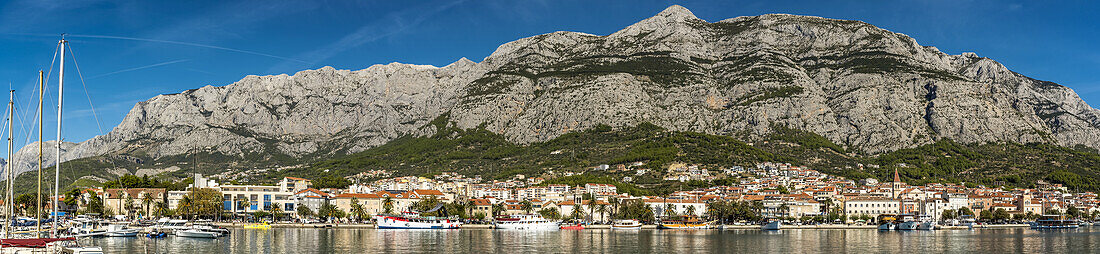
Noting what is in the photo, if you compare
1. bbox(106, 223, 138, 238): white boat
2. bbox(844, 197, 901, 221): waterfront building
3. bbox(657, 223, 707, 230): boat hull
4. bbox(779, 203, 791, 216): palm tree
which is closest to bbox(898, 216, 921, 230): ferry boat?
bbox(844, 197, 901, 221): waterfront building

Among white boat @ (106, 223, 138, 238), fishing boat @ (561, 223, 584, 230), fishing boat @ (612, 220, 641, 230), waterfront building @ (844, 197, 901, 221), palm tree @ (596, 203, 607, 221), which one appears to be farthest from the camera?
waterfront building @ (844, 197, 901, 221)

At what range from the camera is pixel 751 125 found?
650 ft

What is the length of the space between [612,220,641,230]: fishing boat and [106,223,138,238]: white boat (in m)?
59.6

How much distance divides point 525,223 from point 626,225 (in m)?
13.8

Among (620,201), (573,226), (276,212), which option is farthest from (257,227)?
(620,201)

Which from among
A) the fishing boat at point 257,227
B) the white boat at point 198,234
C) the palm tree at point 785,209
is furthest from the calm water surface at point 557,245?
the palm tree at point 785,209

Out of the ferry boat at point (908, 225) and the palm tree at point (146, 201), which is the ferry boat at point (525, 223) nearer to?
the ferry boat at point (908, 225)

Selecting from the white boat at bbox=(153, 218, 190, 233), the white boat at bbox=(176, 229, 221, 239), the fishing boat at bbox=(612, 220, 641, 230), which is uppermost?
the white boat at bbox=(153, 218, 190, 233)

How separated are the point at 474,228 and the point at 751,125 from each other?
95.6 meters

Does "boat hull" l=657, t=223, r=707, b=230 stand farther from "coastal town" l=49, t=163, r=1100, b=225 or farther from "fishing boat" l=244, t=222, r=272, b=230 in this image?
"fishing boat" l=244, t=222, r=272, b=230

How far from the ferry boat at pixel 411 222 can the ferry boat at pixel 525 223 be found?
21.4ft

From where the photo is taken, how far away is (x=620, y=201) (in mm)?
140250

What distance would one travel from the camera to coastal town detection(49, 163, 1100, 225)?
129m

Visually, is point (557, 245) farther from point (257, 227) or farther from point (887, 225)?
point (887, 225)
